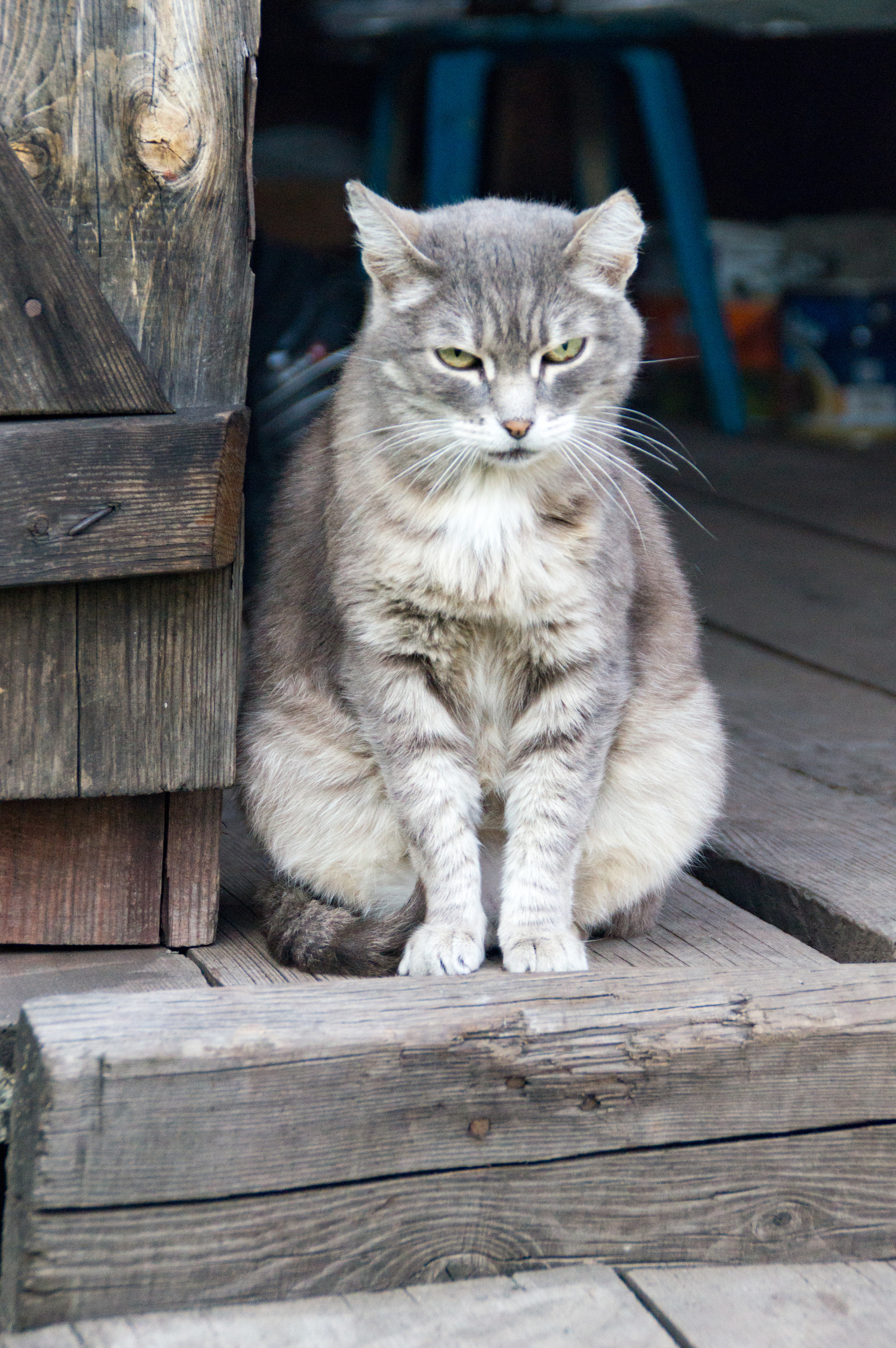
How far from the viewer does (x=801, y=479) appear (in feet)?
16.4

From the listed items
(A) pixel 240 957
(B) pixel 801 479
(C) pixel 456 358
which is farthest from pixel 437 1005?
(B) pixel 801 479

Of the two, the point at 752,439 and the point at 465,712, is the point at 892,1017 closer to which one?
the point at 465,712

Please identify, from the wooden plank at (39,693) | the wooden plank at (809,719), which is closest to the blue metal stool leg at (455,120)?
the wooden plank at (809,719)

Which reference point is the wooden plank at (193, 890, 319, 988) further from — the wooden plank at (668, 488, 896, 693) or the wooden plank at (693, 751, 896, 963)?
the wooden plank at (668, 488, 896, 693)

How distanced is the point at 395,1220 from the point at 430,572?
80 centimetres

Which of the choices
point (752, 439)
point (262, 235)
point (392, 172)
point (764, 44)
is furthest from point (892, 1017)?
point (764, 44)

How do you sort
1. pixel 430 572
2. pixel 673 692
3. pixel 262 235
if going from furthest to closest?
pixel 262 235 → pixel 673 692 → pixel 430 572

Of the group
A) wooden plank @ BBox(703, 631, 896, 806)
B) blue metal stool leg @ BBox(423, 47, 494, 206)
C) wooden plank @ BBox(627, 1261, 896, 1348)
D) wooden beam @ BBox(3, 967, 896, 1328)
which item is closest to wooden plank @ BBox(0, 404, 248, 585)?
wooden beam @ BBox(3, 967, 896, 1328)

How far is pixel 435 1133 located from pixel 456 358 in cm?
104

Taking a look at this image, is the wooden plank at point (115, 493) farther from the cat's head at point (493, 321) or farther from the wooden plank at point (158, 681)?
the cat's head at point (493, 321)

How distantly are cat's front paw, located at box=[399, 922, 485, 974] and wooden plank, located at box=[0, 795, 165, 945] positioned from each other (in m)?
0.36

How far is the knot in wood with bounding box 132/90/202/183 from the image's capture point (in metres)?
1.61

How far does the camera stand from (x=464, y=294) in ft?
6.24

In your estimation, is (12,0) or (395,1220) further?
(12,0)
